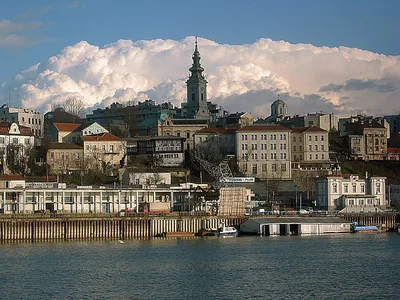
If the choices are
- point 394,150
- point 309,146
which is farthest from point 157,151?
point 394,150

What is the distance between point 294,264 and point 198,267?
307 inches

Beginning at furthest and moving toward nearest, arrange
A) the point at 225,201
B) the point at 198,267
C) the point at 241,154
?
1. the point at 241,154
2. the point at 225,201
3. the point at 198,267

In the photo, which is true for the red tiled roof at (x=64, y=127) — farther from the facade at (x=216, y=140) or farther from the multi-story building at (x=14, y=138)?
the facade at (x=216, y=140)

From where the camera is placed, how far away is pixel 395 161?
490ft

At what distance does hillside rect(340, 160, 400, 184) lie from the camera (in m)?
139

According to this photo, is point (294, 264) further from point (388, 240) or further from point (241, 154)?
point (241, 154)

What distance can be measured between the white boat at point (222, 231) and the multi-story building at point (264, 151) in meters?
39.1

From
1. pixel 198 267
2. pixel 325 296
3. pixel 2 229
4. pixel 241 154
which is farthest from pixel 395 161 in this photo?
pixel 325 296

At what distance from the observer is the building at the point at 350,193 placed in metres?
108

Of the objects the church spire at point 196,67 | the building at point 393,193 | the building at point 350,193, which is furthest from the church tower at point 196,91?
the building at point 350,193

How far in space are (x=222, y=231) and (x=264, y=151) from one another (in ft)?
147

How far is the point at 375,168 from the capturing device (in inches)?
5645

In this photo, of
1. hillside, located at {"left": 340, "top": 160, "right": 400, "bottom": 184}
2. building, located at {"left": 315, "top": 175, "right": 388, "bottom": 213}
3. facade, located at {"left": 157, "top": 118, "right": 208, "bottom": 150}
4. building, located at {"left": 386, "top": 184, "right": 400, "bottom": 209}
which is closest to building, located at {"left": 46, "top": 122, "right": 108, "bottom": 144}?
facade, located at {"left": 157, "top": 118, "right": 208, "bottom": 150}

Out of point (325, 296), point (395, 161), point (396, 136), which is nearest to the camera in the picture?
point (325, 296)
